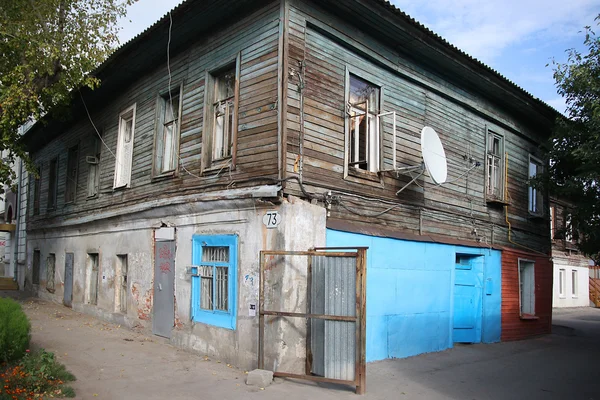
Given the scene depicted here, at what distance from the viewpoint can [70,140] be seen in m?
16.1

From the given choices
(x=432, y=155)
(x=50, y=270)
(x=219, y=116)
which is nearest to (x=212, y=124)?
(x=219, y=116)

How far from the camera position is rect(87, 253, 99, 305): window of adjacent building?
1365 centimetres

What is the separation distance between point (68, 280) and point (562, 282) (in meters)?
22.8

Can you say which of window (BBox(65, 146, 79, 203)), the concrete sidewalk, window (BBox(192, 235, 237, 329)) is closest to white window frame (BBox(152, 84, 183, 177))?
window (BBox(192, 235, 237, 329))

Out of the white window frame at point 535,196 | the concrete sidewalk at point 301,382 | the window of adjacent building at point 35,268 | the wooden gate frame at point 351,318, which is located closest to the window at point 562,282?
the white window frame at point 535,196

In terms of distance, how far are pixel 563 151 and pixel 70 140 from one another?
46.6ft

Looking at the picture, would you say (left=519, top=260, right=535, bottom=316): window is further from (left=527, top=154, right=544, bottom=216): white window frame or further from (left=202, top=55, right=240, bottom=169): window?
(left=202, top=55, right=240, bottom=169): window

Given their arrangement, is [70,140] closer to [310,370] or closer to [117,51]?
[117,51]

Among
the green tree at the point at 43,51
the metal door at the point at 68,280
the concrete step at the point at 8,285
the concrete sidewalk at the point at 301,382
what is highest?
the green tree at the point at 43,51

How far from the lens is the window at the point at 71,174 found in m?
15.5

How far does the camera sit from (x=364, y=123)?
966 cm

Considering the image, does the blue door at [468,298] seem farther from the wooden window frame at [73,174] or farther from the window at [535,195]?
the wooden window frame at [73,174]

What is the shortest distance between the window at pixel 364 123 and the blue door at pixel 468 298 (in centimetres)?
378

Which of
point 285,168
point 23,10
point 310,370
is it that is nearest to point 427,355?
point 310,370
